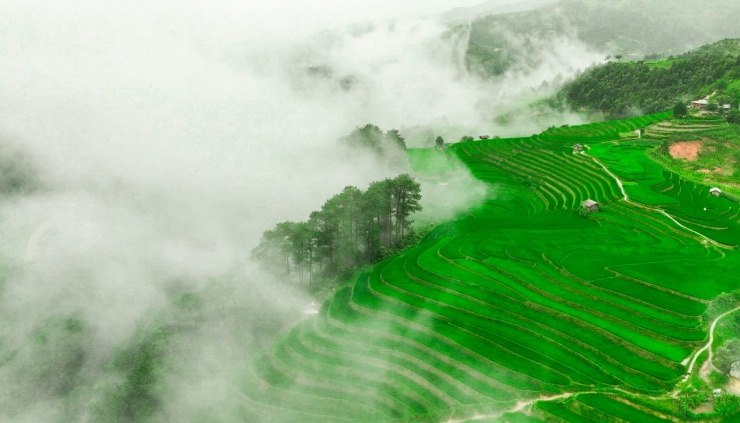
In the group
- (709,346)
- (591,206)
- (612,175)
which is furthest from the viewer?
(612,175)

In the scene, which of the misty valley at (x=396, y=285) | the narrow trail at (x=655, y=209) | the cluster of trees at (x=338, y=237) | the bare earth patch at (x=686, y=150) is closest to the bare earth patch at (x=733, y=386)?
the misty valley at (x=396, y=285)

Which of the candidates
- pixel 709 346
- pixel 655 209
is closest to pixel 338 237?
pixel 709 346

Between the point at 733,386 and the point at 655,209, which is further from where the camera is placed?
the point at 655,209

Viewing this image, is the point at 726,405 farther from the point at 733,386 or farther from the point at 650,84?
the point at 650,84

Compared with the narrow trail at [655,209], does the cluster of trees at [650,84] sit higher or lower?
higher

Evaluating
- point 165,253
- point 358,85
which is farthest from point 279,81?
point 165,253

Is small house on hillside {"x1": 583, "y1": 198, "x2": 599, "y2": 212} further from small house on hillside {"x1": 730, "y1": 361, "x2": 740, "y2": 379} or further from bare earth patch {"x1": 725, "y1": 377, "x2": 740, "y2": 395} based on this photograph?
bare earth patch {"x1": 725, "y1": 377, "x2": 740, "y2": 395}

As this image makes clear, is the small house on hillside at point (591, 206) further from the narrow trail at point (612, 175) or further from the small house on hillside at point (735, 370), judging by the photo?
the small house on hillside at point (735, 370)

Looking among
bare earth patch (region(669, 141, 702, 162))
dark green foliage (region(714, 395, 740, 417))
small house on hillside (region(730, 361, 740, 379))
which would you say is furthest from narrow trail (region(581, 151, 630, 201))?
dark green foliage (region(714, 395, 740, 417))
